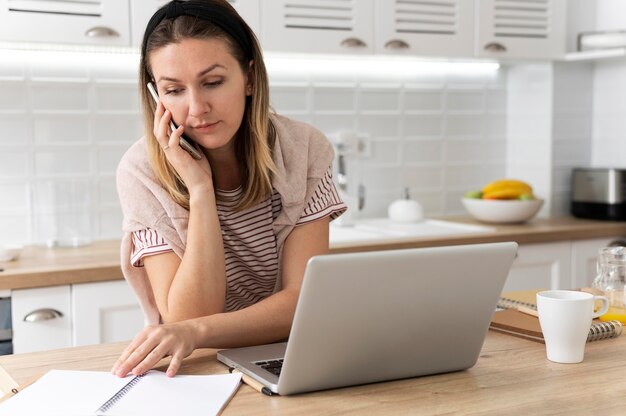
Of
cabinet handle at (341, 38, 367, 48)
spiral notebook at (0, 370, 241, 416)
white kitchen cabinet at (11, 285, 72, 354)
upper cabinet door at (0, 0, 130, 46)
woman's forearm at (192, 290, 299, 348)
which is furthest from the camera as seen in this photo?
cabinet handle at (341, 38, 367, 48)

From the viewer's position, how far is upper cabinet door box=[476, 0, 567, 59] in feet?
10.8

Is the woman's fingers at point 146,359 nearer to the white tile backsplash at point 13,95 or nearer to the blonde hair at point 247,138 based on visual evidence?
the blonde hair at point 247,138

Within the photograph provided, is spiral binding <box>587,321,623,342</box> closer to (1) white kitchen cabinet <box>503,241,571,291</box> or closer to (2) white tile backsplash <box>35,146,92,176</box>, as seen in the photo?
(1) white kitchen cabinet <box>503,241,571,291</box>

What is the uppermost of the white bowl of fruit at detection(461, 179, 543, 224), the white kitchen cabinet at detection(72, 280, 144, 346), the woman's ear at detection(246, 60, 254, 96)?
the woman's ear at detection(246, 60, 254, 96)

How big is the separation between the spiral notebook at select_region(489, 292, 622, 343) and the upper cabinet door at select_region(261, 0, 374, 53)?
1.53m

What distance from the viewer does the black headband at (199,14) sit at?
5.43 feet

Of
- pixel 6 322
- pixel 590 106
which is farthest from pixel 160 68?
pixel 590 106

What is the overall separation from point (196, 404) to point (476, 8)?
2.53 m

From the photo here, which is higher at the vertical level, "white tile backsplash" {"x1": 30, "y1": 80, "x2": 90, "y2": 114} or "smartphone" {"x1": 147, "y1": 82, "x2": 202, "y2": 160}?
"white tile backsplash" {"x1": 30, "y1": 80, "x2": 90, "y2": 114}

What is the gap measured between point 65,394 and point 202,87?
70cm

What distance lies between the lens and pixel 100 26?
2.62 m

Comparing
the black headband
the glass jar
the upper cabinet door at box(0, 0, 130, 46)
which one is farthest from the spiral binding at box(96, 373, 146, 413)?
the upper cabinet door at box(0, 0, 130, 46)

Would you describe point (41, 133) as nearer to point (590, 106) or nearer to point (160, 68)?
point (160, 68)

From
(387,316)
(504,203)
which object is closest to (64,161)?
(504,203)
